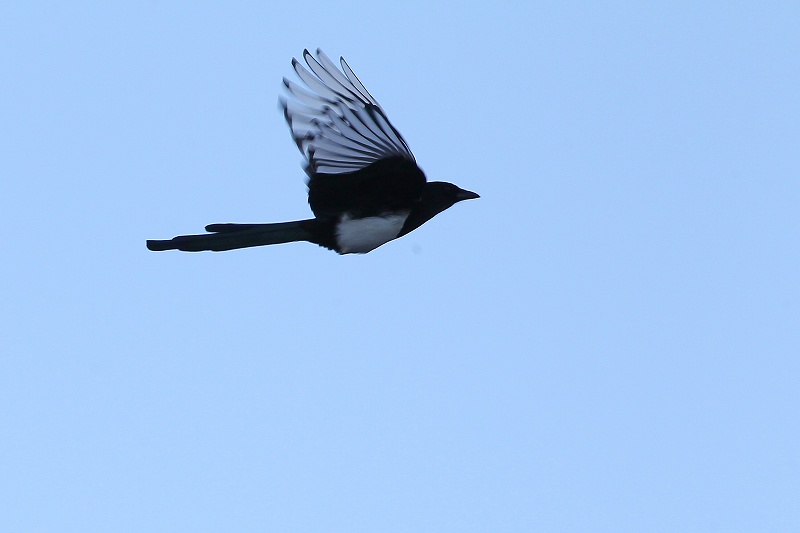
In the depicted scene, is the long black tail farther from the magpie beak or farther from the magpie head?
the magpie beak

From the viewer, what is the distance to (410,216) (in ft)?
18.6

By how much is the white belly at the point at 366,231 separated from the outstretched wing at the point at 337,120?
39cm

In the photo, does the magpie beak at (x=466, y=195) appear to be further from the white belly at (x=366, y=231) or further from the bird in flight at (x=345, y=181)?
the white belly at (x=366, y=231)

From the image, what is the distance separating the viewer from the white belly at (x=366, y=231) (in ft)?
18.3

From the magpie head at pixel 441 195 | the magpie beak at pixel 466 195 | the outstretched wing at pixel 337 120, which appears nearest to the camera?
the outstretched wing at pixel 337 120

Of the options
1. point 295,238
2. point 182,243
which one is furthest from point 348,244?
point 182,243

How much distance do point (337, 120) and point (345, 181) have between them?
409 millimetres

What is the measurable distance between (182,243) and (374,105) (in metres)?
1.18

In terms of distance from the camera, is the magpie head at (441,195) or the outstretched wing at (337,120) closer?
the outstretched wing at (337,120)

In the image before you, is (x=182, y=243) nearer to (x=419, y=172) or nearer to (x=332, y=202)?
(x=332, y=202)

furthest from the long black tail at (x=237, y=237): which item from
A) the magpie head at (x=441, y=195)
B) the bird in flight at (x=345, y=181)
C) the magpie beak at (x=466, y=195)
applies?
the magpie beak at (x=466, y=195)

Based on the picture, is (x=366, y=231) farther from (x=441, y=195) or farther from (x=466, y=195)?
(x=466, y=195)

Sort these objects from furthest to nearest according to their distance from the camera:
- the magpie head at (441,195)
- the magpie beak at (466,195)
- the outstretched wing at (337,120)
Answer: the magpie beak at (466,195) < the magpie head at (441,195) < the outstretched wing at (337,120)

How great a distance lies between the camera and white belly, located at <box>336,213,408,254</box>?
5.58m
